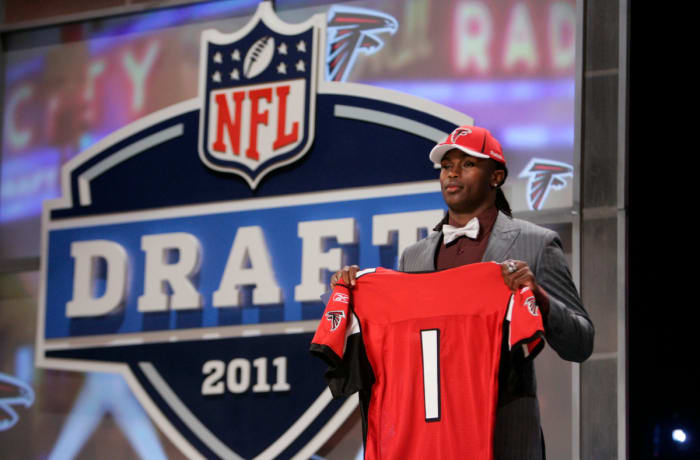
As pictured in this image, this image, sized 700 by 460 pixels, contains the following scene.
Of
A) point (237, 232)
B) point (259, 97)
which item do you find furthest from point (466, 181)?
point (259, 97)

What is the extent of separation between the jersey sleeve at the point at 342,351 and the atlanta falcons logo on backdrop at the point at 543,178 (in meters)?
1.50

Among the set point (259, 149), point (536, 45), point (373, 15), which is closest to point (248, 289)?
point (259, 149)

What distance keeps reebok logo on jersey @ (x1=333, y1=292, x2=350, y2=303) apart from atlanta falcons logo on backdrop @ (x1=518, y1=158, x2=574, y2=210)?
1473 mm

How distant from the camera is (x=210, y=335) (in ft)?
14.2

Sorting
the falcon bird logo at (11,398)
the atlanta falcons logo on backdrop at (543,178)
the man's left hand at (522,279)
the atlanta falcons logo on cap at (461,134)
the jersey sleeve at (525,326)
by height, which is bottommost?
the falcon bird logo at (11,398)

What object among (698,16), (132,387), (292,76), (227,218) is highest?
(698,16)

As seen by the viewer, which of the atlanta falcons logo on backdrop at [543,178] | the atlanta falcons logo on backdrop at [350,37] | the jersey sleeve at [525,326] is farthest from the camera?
the atlanta falcons logo on backdrop at [350,37]

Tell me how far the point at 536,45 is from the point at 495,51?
0.17 m

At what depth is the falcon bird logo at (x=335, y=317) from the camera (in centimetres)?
255

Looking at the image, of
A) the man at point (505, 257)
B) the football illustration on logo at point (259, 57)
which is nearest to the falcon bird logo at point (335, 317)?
the man at point (505, 257)

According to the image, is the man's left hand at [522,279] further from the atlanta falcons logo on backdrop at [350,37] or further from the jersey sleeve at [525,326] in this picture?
the atlanta falcons logo on backdrop at [350,37]

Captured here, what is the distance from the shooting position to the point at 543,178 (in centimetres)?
390

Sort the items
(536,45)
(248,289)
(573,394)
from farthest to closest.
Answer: (248,289) < (536,45) < (573,394)

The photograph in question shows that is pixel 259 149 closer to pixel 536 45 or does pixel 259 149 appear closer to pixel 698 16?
pixel 536 45
